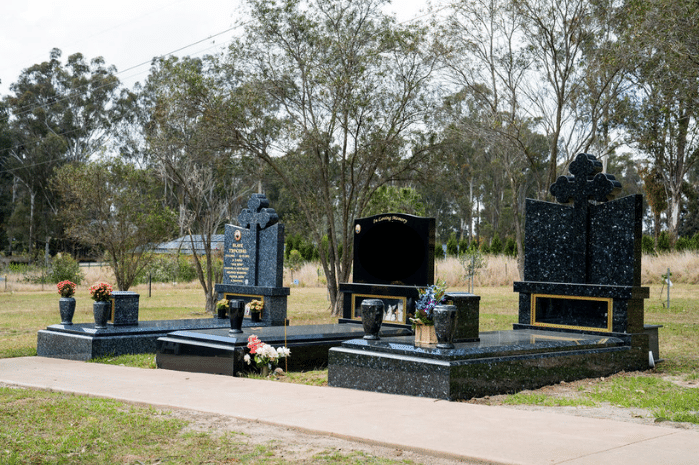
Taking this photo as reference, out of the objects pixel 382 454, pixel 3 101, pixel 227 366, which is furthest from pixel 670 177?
pixel 3 101

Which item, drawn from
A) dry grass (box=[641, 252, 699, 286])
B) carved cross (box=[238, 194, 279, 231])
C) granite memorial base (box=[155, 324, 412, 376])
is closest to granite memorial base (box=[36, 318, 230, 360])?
granite memorial base (box=[155, 324, 412, 376])

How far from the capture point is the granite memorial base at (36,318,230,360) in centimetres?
1227

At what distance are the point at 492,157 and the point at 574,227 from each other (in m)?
40.9

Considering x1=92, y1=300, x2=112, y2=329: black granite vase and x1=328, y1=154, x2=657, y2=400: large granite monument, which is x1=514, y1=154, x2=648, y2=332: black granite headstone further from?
x1=92, y1=300, x2=112, y2=329: black granite vase

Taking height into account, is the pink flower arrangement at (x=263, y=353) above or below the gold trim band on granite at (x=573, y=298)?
below

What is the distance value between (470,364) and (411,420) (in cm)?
161

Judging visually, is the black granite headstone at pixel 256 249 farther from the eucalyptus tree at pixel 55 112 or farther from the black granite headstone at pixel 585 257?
the eucalyptus tree at pixel 55 112

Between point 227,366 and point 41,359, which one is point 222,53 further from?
point 227,366

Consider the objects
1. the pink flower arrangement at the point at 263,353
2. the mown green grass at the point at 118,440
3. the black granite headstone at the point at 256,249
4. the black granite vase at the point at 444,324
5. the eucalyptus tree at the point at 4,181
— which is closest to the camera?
the mown green grass at the point at 118,440

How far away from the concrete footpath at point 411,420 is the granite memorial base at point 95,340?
2.30 metres

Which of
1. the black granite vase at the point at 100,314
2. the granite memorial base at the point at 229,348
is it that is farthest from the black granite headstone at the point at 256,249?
the granite memorial base at the point at 229,348

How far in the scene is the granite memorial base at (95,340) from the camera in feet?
40.3

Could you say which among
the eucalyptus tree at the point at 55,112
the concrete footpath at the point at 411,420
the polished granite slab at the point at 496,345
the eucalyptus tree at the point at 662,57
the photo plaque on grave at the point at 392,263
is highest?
the eucalyptus tree at the point at 55,112

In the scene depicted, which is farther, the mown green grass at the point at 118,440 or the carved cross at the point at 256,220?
the carved cross at the point at 256,220
